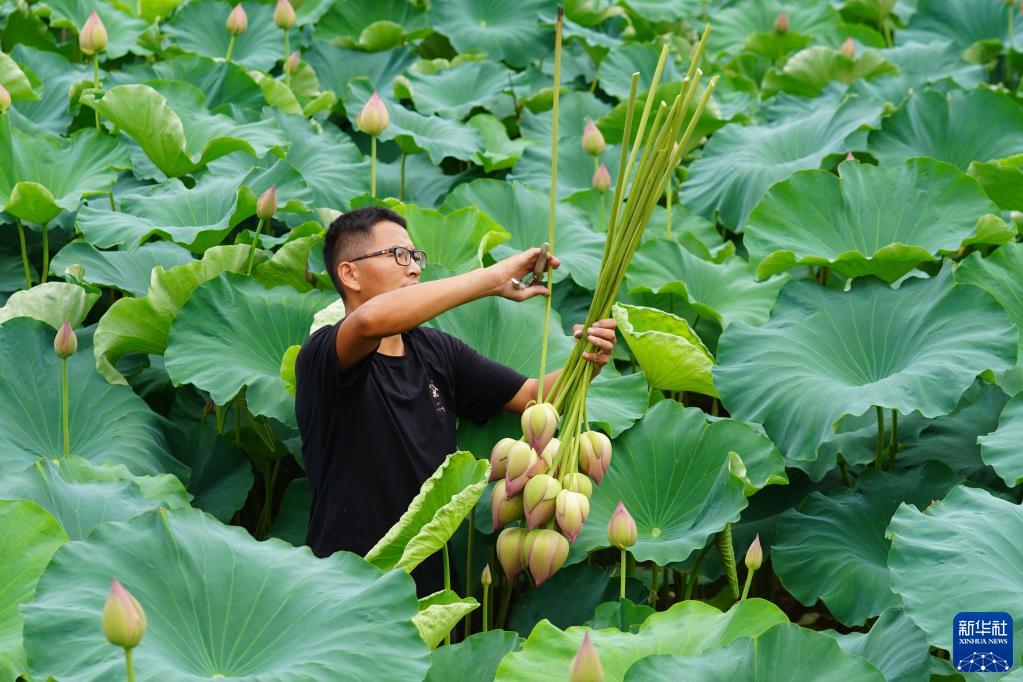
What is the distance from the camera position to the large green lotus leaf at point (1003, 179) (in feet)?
10.7

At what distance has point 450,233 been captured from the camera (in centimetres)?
314

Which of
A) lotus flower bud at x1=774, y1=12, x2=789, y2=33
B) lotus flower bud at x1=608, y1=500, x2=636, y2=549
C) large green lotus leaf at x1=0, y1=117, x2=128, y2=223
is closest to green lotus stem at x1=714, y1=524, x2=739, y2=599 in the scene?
lotus flower bud at x1=608, y1=500, x2=636, y2=549

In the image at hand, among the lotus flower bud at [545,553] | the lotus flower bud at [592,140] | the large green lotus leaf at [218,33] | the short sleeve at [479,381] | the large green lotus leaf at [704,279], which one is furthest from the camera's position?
the large green lotus leaf at [218,33]

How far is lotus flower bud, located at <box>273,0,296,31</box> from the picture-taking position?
4.11m

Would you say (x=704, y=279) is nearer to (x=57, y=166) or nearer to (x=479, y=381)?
(x=479, y=381)

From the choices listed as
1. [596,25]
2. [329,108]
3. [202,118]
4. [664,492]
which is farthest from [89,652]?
[596,25]

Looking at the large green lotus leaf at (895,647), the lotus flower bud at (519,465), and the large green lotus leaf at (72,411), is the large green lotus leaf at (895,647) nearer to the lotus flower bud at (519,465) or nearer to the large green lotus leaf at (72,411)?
the lotus flower bud at (519,465)

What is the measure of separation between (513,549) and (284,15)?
96.7 inches

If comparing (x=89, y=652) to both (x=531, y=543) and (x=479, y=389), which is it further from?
(x=479, y=389)

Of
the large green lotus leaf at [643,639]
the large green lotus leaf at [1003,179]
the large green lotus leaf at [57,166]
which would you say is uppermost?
the large green lotus leaf at [57,166]

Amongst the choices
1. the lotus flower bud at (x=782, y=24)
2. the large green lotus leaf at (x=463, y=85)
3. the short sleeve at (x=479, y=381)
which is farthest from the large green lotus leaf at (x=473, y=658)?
the lotus flower bud at (x=782, y=24)

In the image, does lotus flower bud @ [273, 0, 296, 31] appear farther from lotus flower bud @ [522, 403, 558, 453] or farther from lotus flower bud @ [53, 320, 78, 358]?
lotus flower bud @ [522, 403, 558, 453]

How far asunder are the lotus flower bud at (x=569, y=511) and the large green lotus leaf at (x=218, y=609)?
0.99ft

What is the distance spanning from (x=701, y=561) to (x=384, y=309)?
2.96 feet
